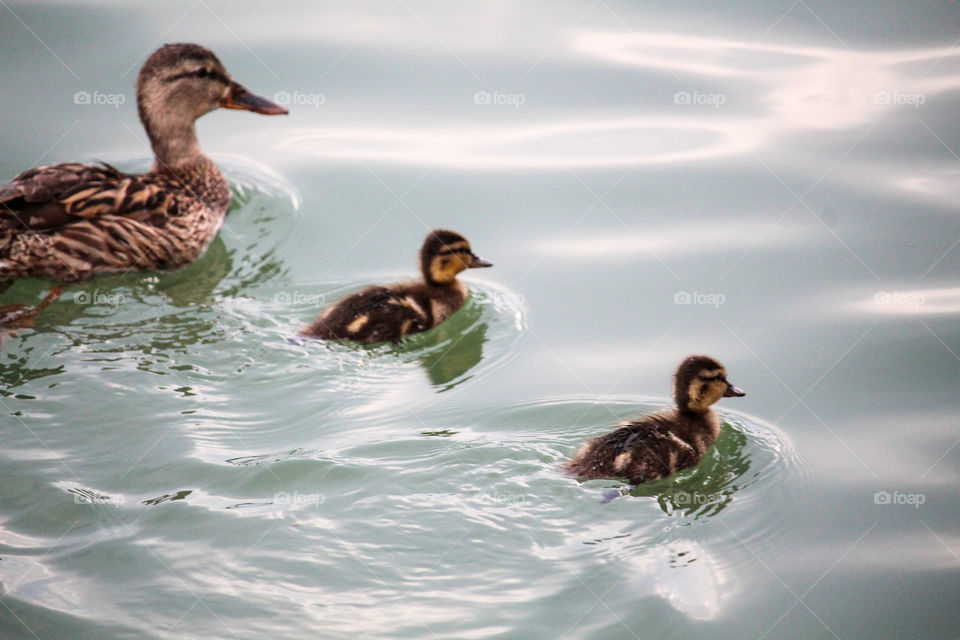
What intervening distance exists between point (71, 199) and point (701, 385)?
328cm

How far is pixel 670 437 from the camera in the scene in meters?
4.40

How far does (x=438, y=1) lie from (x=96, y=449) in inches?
190

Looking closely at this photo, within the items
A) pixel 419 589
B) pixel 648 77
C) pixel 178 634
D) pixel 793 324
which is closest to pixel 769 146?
pixel 648 77

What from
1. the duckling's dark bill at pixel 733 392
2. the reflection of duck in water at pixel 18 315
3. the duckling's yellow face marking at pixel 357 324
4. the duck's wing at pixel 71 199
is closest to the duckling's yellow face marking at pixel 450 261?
the duckling's yellow face marking at pixel 357 324

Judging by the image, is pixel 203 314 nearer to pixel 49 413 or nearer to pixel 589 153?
pixel 49 413

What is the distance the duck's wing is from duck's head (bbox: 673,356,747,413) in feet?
9.70

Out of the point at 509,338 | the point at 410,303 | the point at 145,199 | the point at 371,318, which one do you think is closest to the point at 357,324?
the point at 371,318

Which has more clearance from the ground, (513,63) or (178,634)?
(513,63)

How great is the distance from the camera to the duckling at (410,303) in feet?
17.1

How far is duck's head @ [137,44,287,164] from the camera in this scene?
20.1ft

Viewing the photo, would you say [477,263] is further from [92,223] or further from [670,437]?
[92,223]

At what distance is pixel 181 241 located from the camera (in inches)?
232

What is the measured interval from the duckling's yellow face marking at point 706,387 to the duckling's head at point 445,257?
146 cm

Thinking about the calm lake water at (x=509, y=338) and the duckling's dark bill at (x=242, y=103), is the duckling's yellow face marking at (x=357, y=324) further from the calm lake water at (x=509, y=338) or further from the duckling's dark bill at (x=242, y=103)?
the duckling's dark bill at (x=242, y=103)
